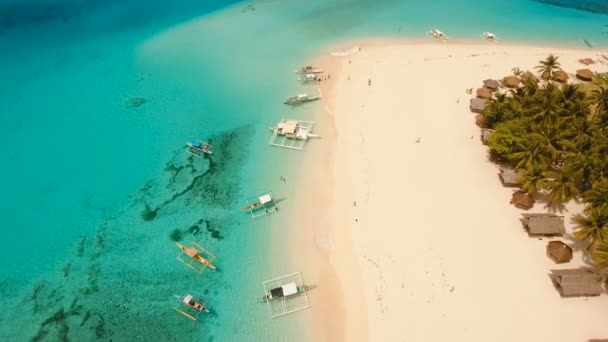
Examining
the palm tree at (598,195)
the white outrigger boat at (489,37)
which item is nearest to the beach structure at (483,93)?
the white outrigger boat at (489,37)

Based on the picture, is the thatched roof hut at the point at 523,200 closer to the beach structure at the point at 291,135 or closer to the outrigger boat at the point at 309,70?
the beach structure at the point at 291,135

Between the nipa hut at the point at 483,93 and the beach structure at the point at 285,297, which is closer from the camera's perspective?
the beach structure at the point at 285,297

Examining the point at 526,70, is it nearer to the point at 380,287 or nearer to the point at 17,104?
the point at 380,287

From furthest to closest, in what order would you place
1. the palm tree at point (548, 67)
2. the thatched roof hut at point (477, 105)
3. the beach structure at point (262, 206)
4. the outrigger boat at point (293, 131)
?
the palm tree at point (548, 67) → the thatched roof hut at point (477, 105) → the outrigger boat at point (293, 131) → the beach structure at point (262, 206)

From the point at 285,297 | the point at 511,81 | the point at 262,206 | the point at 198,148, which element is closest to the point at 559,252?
the point at 285,297

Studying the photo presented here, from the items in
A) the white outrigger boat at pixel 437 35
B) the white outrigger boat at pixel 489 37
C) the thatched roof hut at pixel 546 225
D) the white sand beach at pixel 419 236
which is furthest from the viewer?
the white outrigger boat at pixel 437 35

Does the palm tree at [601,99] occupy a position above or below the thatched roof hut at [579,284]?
above

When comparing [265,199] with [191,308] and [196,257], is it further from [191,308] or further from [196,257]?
[191,308]

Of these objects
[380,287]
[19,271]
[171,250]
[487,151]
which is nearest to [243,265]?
[171,250]
